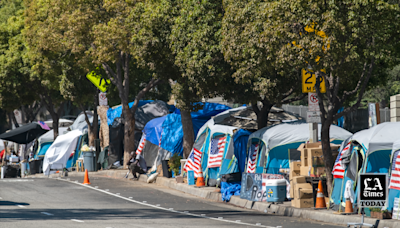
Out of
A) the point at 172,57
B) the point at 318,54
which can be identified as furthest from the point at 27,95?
the point at 318,54

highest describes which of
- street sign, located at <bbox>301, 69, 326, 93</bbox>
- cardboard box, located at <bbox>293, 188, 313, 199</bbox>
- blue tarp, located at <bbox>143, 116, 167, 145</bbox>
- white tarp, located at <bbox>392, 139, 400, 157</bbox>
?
street sign, located at <bbox>301, 69, 326, 93</bbox>

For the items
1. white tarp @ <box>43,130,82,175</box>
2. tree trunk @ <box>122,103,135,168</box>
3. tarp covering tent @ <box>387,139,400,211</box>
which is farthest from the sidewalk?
white tarp @ <box>43,130,82,175</box>

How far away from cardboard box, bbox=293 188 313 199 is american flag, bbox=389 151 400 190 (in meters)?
2.55

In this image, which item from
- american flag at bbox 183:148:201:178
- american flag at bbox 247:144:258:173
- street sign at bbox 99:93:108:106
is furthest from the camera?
street sign at bbox 99:93:108:106

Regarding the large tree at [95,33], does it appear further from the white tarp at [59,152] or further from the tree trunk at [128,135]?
the white tarp at [59,152]

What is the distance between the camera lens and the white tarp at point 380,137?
1280 centimetres

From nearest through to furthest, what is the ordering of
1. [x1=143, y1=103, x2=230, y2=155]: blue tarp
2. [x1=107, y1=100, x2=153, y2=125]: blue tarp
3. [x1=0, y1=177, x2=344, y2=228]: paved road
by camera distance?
[x1=0, y1=177, x2=344, y2=228]: paved road
[x1=143, y1=103, x2=230, y2=155]: blue tarp
[x1=107, y1=100, x2=153, y2=125]: blue tarp

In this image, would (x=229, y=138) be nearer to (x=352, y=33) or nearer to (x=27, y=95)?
(x=352, y=33)

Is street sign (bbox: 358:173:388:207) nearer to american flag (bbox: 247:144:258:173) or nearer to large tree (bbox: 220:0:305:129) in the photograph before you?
large tree (bbox: 220:0:305:129)

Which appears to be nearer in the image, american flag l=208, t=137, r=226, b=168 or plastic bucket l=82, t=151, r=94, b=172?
american flag l=208, t=137, r=226, b=168

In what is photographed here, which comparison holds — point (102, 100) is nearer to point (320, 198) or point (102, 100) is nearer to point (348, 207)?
point (320, 198)

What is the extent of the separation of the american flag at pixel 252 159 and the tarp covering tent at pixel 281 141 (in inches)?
14.5

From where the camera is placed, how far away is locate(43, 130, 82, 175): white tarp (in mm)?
33000

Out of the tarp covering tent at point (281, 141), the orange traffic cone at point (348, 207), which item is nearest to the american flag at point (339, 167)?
the orange traffic cone at point (348, 207)
